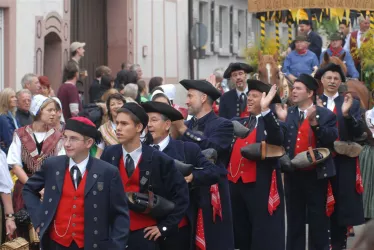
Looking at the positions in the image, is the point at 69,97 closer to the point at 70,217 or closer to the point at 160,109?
the point at 160,109

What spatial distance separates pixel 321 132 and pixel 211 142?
1875 millimetres

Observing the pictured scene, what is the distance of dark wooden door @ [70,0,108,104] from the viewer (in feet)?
75.7

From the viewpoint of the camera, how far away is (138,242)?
8211mm

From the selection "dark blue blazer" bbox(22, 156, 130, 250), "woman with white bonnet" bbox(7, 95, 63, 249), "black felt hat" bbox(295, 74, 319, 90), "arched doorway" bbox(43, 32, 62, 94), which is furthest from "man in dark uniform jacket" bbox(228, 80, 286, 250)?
"arched doorway" bbox(43, 32, 62, 94)

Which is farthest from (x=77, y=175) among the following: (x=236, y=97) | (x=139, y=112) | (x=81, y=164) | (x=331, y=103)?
(x=236, y=97)

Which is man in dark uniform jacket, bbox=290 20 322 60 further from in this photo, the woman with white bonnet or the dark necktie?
the woman with white bonnet

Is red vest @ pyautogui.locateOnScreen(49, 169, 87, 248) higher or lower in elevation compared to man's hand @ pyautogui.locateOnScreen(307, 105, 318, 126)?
lower

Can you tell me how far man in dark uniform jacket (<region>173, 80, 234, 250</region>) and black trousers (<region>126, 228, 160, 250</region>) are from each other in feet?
4.41

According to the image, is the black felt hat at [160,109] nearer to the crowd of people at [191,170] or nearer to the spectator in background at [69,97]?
the crowd of people at [191,170]

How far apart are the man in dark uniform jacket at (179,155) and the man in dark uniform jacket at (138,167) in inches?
17.2

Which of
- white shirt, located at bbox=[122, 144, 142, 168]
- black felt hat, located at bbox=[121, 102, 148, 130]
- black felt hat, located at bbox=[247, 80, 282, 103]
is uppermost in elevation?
black felt hat, located at bbox=[247, 80, 282, 103]

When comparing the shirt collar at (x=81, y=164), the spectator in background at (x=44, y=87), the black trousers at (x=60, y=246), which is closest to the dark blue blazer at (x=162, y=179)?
the shirt collar at (x=81, y=164)

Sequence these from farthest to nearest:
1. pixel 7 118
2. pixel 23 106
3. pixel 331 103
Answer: pixel 23 106 < pixel 7 118 < pixel 331 103

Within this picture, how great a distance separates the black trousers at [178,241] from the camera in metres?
8.75
